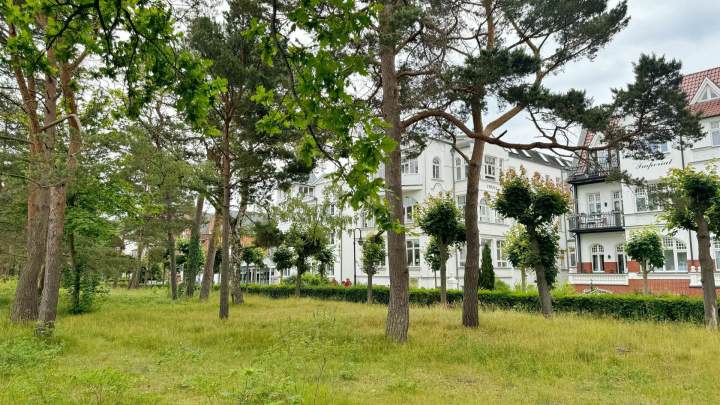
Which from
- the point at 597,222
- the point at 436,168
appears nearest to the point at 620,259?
the point at 597,222

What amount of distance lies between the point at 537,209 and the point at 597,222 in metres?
17.3

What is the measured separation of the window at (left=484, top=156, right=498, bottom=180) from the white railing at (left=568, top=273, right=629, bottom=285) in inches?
369

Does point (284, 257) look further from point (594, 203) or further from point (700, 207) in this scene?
point (700, 207)

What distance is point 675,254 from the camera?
25188 millimetres

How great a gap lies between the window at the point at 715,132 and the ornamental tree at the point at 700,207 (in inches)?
528

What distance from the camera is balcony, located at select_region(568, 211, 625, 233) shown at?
28.4 meters

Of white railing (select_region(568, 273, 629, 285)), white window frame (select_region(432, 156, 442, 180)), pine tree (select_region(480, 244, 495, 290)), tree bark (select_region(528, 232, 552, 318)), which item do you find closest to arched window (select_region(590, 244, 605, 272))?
white railing (select_region(568, 273, 629, 285))

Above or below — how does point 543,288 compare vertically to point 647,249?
below

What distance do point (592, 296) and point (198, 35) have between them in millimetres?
15707

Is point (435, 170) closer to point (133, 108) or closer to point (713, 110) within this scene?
point (713, 110)

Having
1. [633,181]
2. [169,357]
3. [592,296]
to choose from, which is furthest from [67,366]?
[592,296]

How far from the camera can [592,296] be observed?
16234mm

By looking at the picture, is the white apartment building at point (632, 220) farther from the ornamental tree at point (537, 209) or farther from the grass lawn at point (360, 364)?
the grass lawn at point (360, 364)

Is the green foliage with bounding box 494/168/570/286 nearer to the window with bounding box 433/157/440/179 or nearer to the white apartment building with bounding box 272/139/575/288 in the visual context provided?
the white apartment building with bounding box 272/139/575/288
